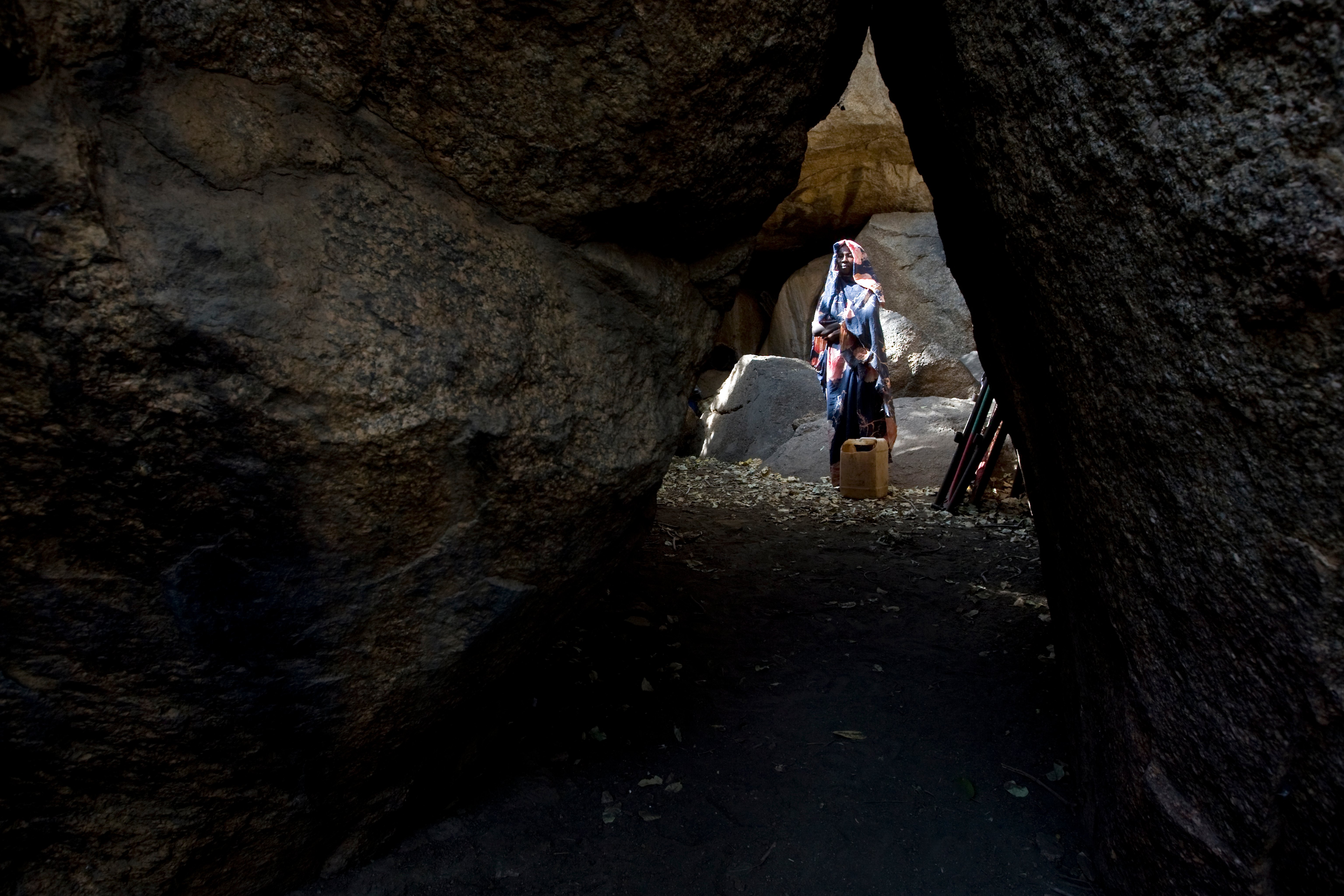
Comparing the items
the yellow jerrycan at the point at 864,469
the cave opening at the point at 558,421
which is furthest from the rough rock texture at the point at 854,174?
the cave opening at the point at 558,421

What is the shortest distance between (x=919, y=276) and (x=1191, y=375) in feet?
34.0

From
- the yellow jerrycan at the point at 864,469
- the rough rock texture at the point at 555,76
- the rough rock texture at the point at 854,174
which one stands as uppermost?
the rough rock texture at the point at 854,174

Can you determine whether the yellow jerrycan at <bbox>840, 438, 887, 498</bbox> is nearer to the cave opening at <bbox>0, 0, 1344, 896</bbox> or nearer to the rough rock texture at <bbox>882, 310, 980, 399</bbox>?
the rough rock texture at <bbox>882, 310, 980, 399</bbox>

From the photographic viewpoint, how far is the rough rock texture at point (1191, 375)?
4.87 ft

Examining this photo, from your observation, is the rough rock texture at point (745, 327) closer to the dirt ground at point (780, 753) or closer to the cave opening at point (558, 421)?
the dirt ground at point (780, 753)

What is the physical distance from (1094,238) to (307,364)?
180cm

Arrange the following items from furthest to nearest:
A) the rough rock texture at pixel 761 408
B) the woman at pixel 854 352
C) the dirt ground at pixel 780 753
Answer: the rough rock texture at pixel 761 408, the woman at pixel 854 352, the dirt ground at pixel 780 753

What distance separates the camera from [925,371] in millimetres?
10750

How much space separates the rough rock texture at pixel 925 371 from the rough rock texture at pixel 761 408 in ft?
4.06

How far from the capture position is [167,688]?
6.25 ft

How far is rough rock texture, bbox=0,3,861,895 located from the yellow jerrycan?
4774mm

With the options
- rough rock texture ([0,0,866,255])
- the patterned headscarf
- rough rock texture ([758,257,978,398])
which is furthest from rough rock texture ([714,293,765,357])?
rough rock texture ([0,0,866,255])

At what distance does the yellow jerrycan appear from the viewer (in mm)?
6992

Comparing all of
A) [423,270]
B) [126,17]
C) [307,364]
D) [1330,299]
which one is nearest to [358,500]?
[307,364]
